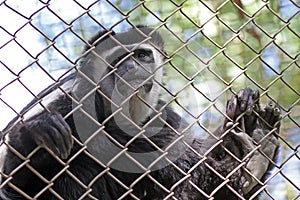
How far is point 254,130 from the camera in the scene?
7.88 ft

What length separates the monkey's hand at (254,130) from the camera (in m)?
2.35

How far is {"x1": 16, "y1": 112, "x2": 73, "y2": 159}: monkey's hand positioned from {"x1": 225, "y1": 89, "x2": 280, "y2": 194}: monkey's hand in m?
0.73

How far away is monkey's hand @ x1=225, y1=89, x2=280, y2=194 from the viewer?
2.35m

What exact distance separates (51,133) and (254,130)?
909mm

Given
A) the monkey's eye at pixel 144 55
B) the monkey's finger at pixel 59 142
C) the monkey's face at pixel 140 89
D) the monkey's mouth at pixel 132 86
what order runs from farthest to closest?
1. the monkey's eye at pixel 144 55
2. the monkey's face at pixel 140 89
3. the monkey's mouth at pixel 132 86
4. the monkey's finger at pixel 59 142

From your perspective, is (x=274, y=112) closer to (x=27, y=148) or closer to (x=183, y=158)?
(x=183, y=158)

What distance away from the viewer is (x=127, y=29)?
279cm

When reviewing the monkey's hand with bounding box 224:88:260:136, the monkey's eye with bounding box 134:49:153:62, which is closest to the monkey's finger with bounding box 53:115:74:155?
the monkey's hand with bounding box 224:88:260:136

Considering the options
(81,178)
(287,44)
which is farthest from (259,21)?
(81,178)

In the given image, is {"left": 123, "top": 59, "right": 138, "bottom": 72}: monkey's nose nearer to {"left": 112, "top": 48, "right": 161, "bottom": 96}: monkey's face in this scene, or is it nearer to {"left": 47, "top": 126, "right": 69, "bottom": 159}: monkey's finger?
{"left": 112, "top": 48, "right": 161, "bottom": 96}: monkey's face

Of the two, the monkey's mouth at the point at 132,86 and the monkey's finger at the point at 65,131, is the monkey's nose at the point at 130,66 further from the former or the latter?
the monkey's finger at the point at 65,131

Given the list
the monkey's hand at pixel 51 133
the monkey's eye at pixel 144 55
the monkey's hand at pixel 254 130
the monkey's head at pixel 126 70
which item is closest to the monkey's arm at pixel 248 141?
the monkey's hand at pixel 254 130

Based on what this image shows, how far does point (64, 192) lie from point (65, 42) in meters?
1.74

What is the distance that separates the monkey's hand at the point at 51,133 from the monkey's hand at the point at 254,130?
0.73 metres
